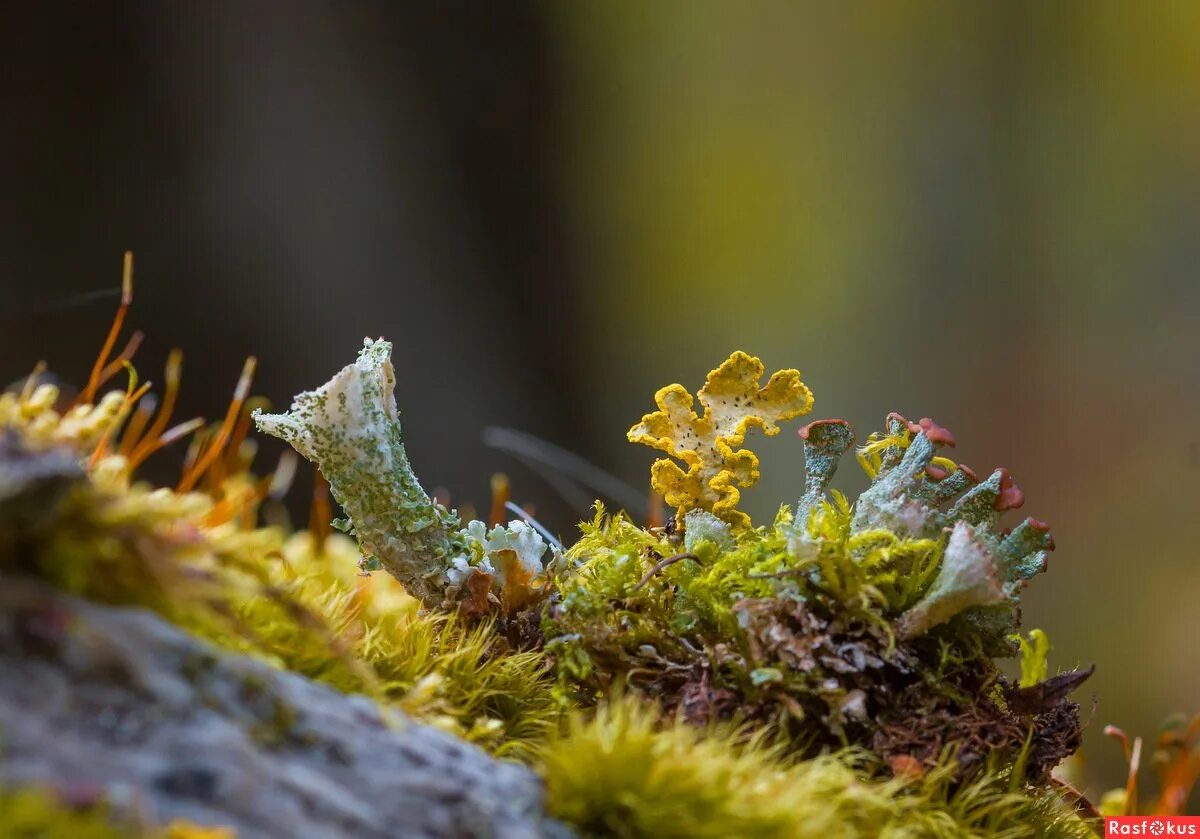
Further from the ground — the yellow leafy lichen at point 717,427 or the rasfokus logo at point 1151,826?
the yellow leafy lichen at point 717,427

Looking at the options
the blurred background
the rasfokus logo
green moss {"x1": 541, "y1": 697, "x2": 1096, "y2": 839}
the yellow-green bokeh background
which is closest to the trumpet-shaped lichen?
green moss {"x1": 541, "y1": 697, "x2": 1096, "y2": 839}

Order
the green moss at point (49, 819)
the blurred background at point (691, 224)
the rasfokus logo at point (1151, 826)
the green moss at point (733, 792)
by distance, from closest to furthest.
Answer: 1. the green moss at point (49, 819)
2. the green moss at point (733, 792)
3. the rasfokus logo at point (1151, 826)
4. the blurred background at point (691, 224)

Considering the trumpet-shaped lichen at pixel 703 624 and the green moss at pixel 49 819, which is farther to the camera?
the trumpet-shaped lichen at pixel 703 624

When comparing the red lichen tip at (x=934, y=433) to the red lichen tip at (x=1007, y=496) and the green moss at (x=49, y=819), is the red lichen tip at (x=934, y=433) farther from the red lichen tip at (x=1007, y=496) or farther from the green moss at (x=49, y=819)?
the green moss at (x=49, y=819)

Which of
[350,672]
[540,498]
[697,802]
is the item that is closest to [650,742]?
[697,802]

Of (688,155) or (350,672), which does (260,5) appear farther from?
(350,672)

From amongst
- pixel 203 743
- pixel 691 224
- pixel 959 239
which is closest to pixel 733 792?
pixel 203 743

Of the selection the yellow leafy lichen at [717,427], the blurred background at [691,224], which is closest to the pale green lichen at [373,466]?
the yellow leafy lichen at [717,427]

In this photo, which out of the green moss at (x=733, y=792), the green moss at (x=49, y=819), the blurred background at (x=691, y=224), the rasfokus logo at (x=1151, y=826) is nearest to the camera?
the green moss at (x=49, y=819)
